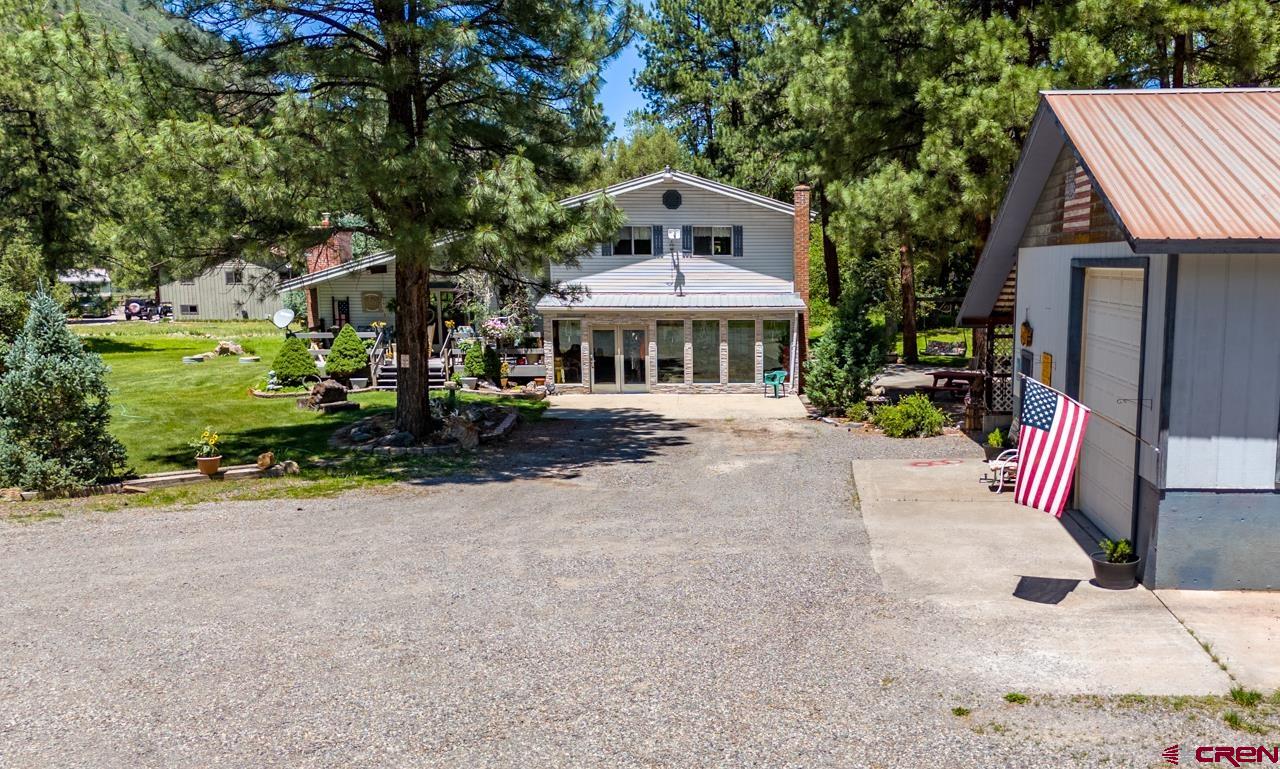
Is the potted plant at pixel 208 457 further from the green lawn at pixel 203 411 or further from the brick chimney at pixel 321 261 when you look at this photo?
the brick chimney at pixel 321 261

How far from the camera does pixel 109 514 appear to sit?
42.3 feet

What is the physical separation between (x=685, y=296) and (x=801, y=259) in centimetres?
328

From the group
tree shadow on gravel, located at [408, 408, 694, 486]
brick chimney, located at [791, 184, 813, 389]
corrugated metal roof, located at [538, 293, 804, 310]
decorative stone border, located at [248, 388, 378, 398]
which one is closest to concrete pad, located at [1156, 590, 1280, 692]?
tree shadow on gravel, located at [408, 408, 694, 486]

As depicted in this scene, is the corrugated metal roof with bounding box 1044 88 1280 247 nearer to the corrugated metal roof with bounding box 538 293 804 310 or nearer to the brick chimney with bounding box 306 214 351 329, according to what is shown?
the corrugated metal roof with bounding box 538 293 804 310

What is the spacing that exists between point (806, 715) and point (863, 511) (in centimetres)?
599

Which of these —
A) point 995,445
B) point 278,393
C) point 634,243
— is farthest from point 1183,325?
point 278,393

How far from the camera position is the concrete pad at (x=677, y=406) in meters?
22.3

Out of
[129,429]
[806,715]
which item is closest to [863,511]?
[806,715]

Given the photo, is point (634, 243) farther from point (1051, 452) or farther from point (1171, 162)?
point (1051, 452)

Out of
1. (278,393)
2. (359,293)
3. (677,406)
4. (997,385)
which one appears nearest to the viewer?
(997,385)

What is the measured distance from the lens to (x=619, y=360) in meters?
26.3

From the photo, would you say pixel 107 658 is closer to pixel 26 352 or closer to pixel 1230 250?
pixel 26 352

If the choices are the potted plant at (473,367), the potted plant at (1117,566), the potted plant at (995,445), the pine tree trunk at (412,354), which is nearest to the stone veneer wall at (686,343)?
the potted plant at (473,367)

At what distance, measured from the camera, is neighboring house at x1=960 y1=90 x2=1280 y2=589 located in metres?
8.30
